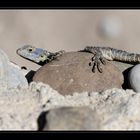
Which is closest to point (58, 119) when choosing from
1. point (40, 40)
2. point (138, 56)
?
point (138, 56)

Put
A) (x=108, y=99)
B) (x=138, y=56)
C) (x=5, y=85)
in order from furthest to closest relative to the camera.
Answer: (x=138, y=56) → (x=5, y=85) → (x=108, y=99)

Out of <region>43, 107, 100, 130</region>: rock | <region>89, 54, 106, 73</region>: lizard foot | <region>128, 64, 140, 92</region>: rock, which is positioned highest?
<region>89, 54, 106, 73</region>: lizard foot

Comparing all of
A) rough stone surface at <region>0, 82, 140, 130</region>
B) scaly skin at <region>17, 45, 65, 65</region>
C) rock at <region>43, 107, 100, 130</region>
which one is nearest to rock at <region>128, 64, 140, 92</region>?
rough stone surface at <region>0, 82, 140, 130</region>

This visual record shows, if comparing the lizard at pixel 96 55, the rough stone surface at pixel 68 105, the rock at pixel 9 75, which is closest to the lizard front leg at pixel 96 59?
the lizard at pixel 96 55

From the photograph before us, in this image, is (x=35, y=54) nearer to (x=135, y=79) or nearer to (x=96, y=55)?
(x=96, y=55)

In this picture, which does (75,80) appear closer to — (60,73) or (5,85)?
(60,73)

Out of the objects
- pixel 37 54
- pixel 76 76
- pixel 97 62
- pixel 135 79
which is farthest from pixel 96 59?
pixel 37 54

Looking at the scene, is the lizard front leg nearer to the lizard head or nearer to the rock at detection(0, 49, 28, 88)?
the lizard head
